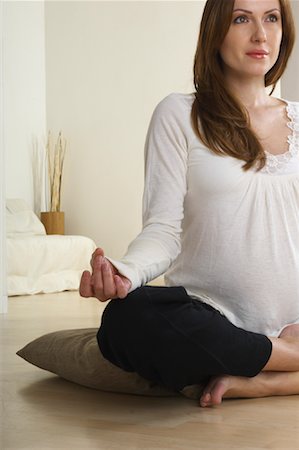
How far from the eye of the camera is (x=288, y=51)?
216 centimetres

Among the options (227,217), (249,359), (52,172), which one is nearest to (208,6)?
(227,217)

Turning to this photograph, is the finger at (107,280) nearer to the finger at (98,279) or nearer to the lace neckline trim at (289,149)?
the finger at (98,279)

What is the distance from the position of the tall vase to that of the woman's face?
5508 millimetres

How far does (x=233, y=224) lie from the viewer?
1.99 meters

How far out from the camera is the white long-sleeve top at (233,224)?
6.51ft

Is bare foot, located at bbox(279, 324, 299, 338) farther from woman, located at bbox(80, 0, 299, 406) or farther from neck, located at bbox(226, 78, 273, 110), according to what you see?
neck, located at bbox(226, 78, 273, 110)

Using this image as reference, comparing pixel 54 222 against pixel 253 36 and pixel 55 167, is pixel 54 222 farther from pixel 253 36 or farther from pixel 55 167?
pixel 253 36

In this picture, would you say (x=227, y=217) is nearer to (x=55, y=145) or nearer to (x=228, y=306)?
(x=228, y=306)

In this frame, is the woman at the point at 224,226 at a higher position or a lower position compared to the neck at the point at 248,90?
lower

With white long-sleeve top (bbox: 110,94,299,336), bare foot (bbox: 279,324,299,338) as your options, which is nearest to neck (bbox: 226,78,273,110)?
white long-sleeve top (bbox: 110,94,299,336)

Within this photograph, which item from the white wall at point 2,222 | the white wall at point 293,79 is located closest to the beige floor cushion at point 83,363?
the white wall at point 293,79

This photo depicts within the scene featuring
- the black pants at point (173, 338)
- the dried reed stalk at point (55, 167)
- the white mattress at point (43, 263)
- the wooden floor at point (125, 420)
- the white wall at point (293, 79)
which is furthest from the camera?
the dried reed stalk at point (55, 167)

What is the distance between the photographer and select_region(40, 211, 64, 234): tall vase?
7480mm

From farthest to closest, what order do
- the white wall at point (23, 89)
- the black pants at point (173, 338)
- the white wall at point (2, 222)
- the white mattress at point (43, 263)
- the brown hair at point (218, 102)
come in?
the white wall at point (23, 89) < the white mattress at point (43, 263) < the white wall at point (2, 222) < the brown hair at point (218, 102) < the black pants at point (173, 338)
